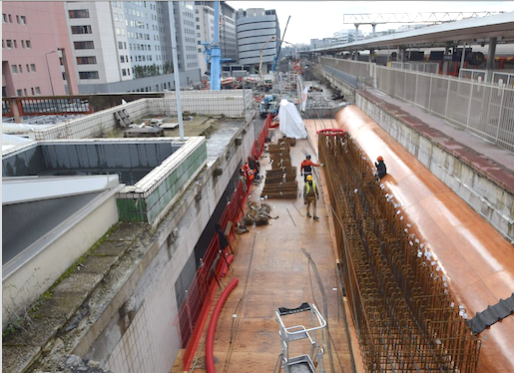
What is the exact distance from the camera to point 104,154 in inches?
371

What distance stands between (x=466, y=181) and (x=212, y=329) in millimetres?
5843

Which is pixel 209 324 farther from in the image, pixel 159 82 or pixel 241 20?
pixel 241 20

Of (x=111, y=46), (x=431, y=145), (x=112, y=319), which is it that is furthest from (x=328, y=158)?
(x=111, y=46)

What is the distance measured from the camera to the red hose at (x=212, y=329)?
6480 millimetres

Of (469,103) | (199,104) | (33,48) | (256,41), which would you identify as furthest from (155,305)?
(256,41)

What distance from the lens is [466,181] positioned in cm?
771

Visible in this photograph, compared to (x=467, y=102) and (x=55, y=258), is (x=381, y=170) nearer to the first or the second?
(x=467, y=102)


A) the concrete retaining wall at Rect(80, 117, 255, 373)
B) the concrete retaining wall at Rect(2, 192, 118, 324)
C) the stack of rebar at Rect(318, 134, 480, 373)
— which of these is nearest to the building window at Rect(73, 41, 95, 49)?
the concrete retaining wall at Rect(80, 117, 255, 373)

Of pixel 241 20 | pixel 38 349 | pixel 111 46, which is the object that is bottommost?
pixel 38 349

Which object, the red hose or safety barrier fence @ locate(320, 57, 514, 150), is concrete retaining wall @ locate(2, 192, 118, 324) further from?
safety barrier fence @ locate(320, 57, 514, 150)

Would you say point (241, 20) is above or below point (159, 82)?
above

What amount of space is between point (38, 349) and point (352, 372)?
468 centimetres

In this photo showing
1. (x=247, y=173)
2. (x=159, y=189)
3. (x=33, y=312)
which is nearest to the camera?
(x=33, y=312)

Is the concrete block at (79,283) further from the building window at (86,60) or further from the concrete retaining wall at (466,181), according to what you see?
the building window at (86,60)
